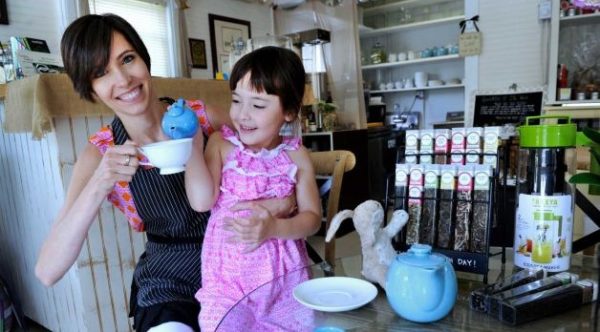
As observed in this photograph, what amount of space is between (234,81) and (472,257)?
745 mm

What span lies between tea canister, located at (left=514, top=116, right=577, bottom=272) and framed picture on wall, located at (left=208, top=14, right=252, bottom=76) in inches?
149

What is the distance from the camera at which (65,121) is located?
5.30 feet

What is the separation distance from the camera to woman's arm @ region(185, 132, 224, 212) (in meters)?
0.99

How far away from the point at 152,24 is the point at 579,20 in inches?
147

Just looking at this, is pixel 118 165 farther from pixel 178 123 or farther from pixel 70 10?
pixel 70 10

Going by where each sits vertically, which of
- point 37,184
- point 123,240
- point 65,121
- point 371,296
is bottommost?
point 123,240

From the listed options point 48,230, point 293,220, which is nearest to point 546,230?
point 293,220

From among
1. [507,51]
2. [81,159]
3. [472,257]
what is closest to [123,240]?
[81,159]

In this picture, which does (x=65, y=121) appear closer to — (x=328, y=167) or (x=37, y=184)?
(x=37, y=184)

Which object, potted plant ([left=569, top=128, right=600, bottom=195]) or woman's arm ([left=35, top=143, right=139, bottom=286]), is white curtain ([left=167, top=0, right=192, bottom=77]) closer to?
woman's arm ([left=35, top=143, right=139, bottom=286])

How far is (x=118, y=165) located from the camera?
2.83 ft

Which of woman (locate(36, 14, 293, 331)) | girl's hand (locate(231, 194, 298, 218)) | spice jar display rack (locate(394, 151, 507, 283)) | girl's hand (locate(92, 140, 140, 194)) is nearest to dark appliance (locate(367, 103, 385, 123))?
woman (locate(36, 14, 293, 331))

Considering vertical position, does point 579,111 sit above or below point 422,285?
above

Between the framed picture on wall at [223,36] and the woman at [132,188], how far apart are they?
10.8 ft
